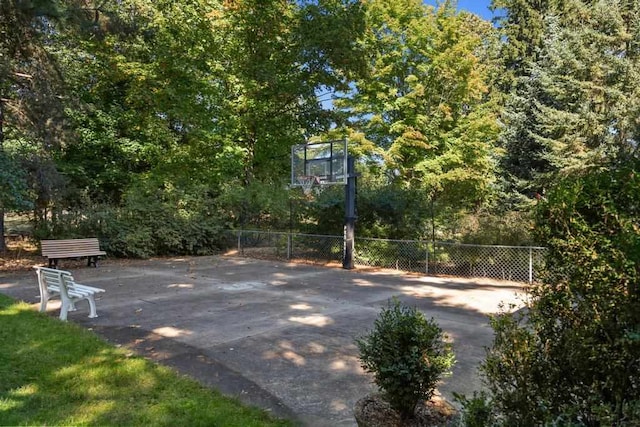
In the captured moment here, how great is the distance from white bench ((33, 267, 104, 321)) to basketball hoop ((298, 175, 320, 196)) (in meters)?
8.14

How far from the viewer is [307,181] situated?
45.6ft

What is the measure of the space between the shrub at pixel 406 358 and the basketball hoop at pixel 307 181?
1062cm

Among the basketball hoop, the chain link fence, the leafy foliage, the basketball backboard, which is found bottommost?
the chain link fence

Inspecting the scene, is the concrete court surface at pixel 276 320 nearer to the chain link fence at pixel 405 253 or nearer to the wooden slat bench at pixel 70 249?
the wooden slat bench at pixel 70 249

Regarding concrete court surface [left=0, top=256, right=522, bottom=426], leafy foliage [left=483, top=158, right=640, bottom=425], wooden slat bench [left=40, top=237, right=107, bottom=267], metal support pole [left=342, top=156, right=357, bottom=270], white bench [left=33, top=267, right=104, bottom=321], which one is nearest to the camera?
leafy foliage [left=483, top=158, right=640, bottom=425]

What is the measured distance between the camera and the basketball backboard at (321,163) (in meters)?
12.7

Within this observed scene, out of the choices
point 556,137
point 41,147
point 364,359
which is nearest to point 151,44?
point 41,147

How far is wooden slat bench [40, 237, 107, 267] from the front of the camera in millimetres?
10817

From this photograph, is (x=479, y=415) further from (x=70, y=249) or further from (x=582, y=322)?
(x=70, y=249)

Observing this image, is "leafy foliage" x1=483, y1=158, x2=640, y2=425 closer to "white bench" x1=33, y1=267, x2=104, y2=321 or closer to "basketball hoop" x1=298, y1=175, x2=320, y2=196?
"white bench" x1=33, y1=267, x2=104, y2=321

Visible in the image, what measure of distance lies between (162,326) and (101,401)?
2.48m

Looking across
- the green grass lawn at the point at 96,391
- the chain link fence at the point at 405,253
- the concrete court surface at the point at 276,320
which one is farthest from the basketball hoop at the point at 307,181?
the green grass lawn at the point at 96,391

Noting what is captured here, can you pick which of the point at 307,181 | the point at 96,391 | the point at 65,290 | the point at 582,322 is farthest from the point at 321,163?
the point at 582,322

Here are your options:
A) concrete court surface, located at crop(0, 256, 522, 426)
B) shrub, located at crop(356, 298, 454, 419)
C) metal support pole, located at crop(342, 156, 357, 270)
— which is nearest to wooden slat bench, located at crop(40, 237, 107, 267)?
concrete court surface, located at crop(0, 256, 522, 426)
